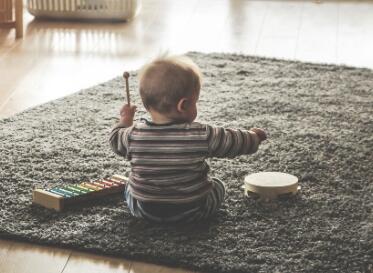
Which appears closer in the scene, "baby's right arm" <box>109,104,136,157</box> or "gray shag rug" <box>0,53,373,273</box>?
"gray shag rug" <box>0,53,373,273</box>

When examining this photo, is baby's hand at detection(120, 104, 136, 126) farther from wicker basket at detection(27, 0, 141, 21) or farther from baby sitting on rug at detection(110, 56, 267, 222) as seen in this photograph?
wicker basket at detection(27, 0, 141, 21)

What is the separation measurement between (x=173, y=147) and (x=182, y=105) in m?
0.08

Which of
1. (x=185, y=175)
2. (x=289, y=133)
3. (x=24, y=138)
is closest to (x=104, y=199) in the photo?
(x=185, y=175)

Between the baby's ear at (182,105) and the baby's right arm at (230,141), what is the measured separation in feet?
0.21

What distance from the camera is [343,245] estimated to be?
160 cm

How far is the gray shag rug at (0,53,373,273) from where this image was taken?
1593mm

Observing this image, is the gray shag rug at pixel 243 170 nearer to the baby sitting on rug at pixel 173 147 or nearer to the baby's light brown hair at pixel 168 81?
the baby sitting on rug at pixel 173 147

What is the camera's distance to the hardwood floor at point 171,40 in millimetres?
2824

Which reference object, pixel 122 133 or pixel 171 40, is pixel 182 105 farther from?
pixel 171 40

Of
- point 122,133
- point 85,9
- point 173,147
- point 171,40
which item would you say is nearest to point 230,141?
point 173,147

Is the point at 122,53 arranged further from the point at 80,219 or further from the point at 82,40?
the point at 80,219

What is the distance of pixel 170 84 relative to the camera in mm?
1666

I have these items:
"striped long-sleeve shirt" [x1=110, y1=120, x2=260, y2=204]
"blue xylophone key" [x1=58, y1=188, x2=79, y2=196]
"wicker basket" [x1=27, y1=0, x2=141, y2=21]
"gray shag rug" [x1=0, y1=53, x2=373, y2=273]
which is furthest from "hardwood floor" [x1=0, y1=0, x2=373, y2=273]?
"striped long-sleeve shirt" [x1=110, y1=120, x2=260, y2=204]

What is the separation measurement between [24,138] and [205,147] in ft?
2.21
